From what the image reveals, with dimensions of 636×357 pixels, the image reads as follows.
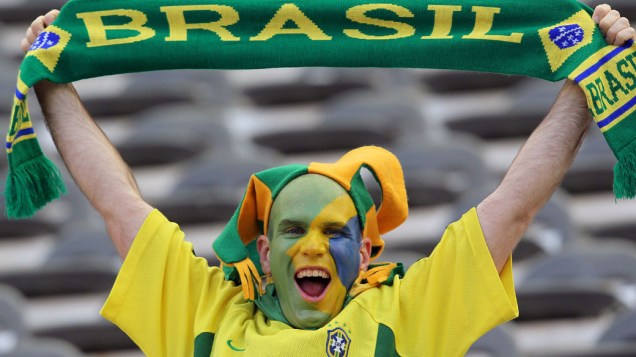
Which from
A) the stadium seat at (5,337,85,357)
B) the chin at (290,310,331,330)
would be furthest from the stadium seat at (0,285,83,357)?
the chin at (290,310,331,330)

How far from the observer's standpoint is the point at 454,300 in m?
3.05

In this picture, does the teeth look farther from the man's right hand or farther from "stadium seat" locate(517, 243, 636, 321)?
"stadium seat" locate(517, 243, 636, 321)

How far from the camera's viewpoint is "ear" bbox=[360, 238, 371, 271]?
318 centimetres

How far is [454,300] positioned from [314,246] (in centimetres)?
29

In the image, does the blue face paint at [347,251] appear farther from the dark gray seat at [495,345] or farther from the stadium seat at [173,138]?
the stadium seat at [173,138]

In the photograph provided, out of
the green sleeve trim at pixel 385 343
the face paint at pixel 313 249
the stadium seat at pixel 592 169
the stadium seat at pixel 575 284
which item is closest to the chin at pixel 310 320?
the face paint at pixel 313 249

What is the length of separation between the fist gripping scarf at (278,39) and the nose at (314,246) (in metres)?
0.45

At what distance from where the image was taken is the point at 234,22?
338 centimetres

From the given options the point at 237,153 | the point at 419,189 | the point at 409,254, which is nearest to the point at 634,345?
the point at 409,254

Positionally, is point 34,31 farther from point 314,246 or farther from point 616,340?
point 616,340

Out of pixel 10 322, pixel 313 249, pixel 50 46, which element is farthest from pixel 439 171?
pixel 313 249

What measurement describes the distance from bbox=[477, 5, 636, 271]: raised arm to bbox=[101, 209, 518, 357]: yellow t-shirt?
38 mm

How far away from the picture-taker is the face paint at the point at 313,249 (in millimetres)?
3049

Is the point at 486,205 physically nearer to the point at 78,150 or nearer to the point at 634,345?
the point at 78,150
